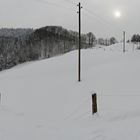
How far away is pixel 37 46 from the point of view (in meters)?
121

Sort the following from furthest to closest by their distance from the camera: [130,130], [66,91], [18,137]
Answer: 1. [66,91]
2. [18,137]
3. [130,130]

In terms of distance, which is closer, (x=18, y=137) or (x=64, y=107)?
(x=18, y=137)

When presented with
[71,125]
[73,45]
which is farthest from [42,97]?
[73,45]

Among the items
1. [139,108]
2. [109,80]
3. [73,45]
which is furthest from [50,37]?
[139,108]

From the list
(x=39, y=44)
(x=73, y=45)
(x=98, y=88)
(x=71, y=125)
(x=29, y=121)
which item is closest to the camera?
(x=71, y=125)

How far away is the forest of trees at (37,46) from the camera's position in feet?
348

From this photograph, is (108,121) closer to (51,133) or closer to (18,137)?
(51,133)

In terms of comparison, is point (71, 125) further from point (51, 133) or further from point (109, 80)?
point (109, 80)

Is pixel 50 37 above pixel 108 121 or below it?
above

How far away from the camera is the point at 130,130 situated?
23.7ft

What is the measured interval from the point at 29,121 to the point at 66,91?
8029 millimetres

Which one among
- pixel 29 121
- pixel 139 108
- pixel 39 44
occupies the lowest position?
pixel 29 121

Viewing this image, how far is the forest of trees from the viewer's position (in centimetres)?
10606

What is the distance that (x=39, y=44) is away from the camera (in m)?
124
